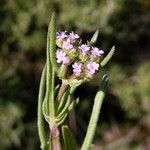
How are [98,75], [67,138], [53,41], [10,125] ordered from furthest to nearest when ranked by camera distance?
[98,75] → [10,125] → [67,138] → [53,41]

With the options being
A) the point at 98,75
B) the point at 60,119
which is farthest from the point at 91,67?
the point at 98,75

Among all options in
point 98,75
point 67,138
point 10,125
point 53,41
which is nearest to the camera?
point 53,41

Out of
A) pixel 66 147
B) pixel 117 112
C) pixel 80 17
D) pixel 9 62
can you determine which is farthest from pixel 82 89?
pixel 66 147

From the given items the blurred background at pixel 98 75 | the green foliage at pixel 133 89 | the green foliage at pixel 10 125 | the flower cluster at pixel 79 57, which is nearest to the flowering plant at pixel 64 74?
the flower cluster at pixel 79 57

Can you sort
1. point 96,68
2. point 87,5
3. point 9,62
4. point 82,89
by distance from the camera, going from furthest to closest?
1. point 82,89
2. point 9,62
3. point 87,5
4. point 96,68

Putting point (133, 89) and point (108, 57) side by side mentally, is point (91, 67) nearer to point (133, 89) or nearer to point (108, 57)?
point (108, 57)

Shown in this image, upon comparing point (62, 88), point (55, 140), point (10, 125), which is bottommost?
point (10, 125)

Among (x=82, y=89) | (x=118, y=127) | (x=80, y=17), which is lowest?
(x=118, y=127)

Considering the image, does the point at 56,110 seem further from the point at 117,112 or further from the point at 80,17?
the point at 117,112
